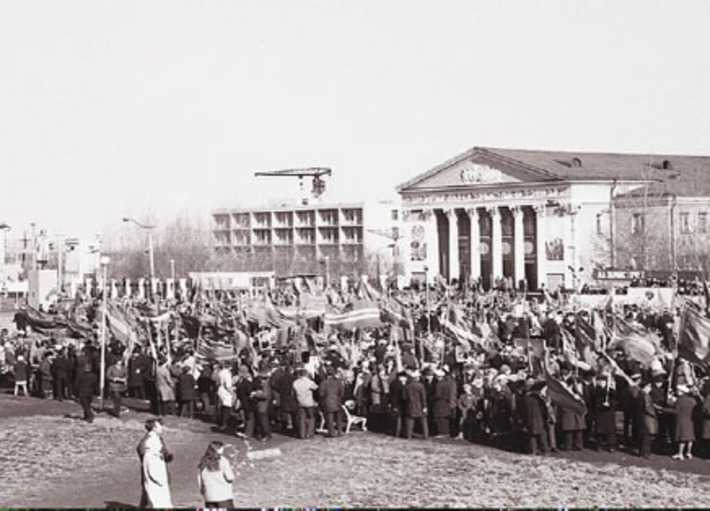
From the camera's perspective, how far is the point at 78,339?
3759 cm

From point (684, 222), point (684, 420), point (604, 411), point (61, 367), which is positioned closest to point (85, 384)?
point (61, 367)

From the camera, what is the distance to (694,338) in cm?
2128

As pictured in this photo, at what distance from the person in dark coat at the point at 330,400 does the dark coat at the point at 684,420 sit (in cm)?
630

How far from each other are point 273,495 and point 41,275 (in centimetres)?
4545

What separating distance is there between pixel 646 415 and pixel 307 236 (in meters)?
127

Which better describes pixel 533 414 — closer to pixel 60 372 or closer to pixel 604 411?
pixel 604 411

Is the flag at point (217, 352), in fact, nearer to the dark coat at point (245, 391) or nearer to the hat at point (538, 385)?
the dark coat at point (245, 391)

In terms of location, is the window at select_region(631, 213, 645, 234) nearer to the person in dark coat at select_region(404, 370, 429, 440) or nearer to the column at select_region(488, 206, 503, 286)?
the column at select_region(488, 206, 503, 286)

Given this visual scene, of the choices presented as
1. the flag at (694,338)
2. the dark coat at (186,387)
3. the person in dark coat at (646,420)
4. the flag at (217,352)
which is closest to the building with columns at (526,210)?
the flag at (217,352)

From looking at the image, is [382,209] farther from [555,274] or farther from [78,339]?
[78,339]

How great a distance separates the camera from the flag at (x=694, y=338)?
21125mm

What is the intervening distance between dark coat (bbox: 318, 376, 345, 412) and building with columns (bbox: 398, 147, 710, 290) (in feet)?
213

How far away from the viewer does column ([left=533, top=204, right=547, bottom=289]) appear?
96.7 meters

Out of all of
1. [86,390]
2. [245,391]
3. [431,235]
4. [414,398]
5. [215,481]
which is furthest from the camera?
[431,235]
